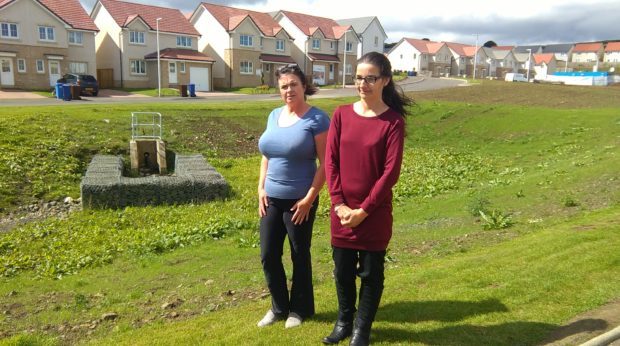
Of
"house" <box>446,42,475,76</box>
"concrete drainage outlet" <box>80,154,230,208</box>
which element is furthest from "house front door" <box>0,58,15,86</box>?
"house" <box>446,42,475,76</box>

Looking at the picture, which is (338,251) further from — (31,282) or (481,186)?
(481,186)

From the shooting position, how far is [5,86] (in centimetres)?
4041

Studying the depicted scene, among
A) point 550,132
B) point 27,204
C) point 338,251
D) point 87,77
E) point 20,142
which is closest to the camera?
point 338,251

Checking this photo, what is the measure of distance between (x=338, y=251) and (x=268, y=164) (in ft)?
3.57

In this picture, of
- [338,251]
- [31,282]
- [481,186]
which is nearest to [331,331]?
[338,251]

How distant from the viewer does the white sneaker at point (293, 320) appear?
464cm

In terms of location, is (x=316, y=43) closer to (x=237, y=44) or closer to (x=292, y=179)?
(x=237, y=44)

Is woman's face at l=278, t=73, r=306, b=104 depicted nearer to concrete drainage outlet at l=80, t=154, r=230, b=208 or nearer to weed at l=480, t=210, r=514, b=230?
weed at l=480, t=210, r=514, b=230

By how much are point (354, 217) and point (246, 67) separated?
5397 centimetres

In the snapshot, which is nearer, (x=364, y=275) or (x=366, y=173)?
(x=366, y=173)

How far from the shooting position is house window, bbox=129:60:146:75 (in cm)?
4869

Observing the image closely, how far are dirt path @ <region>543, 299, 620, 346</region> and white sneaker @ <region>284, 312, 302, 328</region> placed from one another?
6.89 ft

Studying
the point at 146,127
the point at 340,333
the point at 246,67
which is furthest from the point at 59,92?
the point at 340,333

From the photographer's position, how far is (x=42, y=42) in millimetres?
42719
